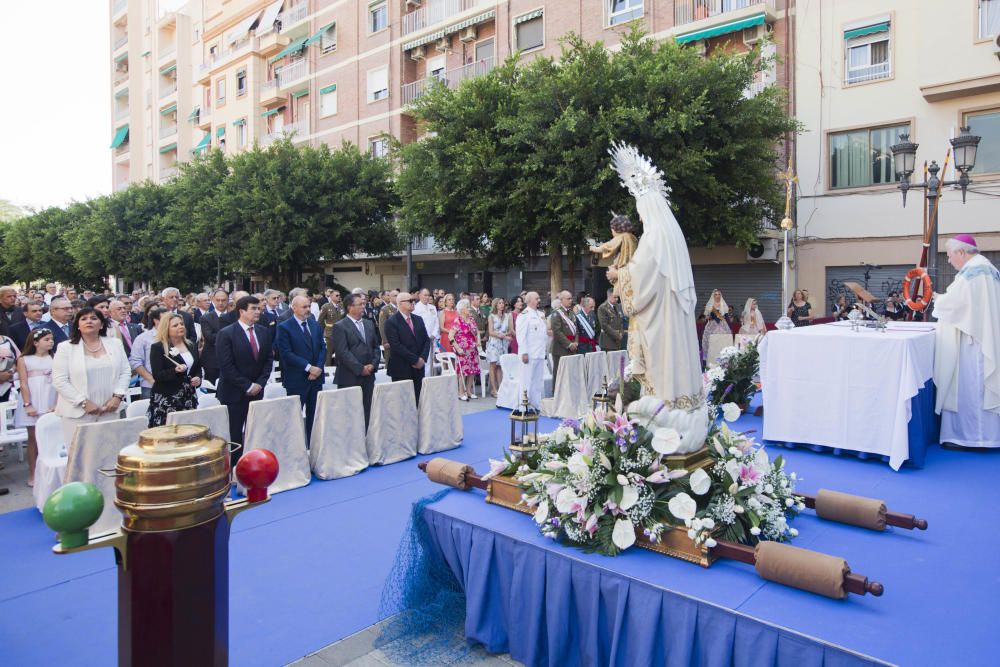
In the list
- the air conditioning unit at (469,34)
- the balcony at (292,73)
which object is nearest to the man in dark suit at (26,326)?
the air conditioning unit at (469,34)

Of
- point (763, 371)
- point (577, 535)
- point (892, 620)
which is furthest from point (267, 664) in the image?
point (763, 371)

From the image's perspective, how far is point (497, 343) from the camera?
38.9 feet

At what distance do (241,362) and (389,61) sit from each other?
76.9ft

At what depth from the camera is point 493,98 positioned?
15367mm

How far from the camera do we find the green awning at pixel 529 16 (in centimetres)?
2186

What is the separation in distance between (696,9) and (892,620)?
1953 centimetres

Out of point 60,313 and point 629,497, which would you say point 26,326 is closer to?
point 60,313

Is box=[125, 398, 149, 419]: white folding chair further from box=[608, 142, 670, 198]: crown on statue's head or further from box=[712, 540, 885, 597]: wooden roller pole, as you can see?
box=[712, 540, 885, 597]: wooden roller pole

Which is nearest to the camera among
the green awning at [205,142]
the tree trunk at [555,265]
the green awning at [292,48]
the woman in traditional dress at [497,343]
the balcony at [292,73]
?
the woman in traditional dress at [497,343]

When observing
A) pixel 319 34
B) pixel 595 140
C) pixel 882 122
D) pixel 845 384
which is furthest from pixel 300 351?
pixel 319 34

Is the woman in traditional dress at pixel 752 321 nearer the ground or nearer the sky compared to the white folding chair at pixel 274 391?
nearer the sky

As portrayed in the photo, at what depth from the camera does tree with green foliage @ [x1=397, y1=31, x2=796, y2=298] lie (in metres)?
13.3

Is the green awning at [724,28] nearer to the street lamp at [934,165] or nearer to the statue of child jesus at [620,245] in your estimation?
the street lamp at [934,165]

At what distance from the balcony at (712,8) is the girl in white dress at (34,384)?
698 inches
